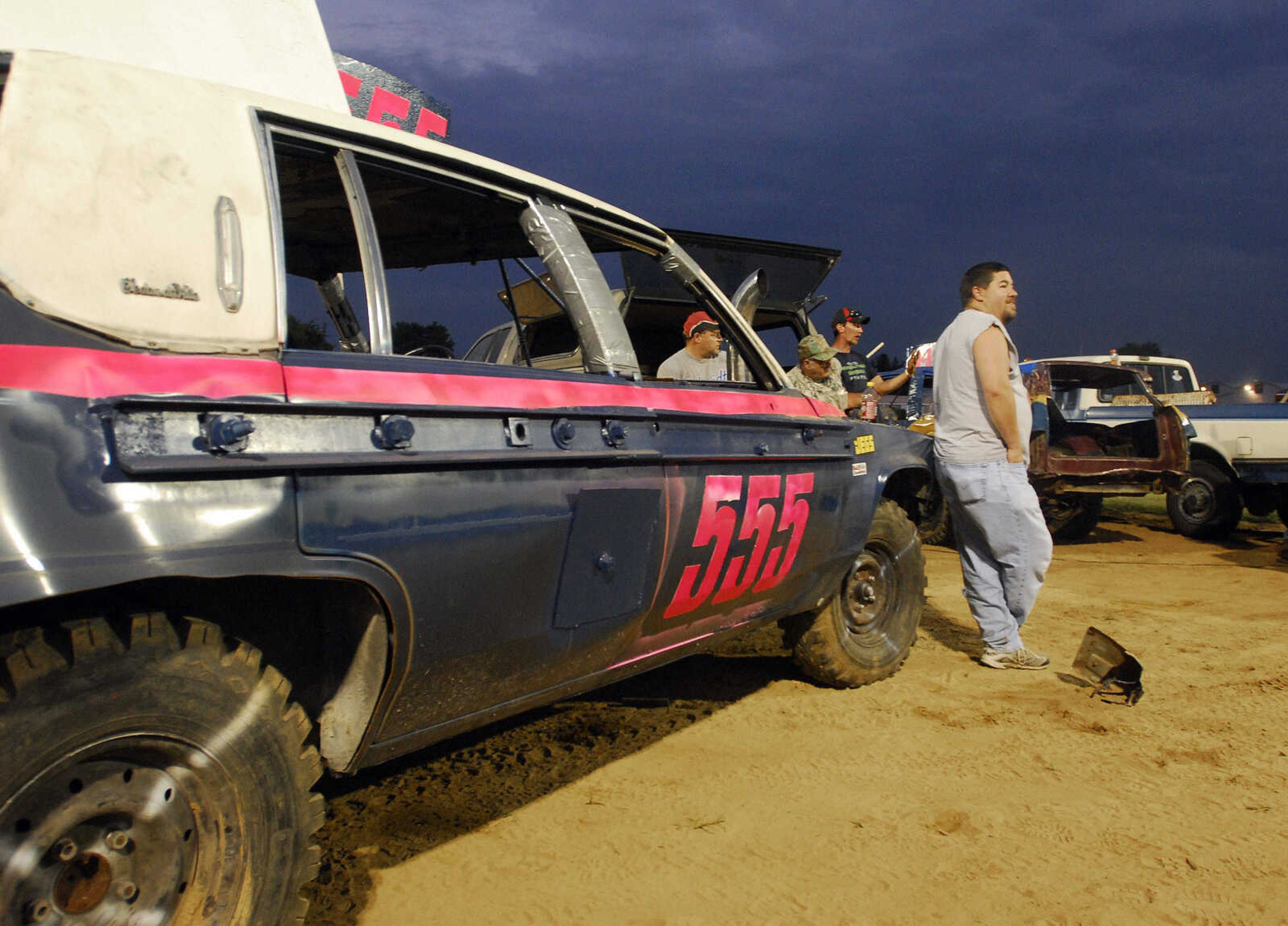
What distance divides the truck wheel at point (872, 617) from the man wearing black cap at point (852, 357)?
2066 mm

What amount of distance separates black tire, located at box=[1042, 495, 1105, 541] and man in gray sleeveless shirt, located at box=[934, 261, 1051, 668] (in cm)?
465

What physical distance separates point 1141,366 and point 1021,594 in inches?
303

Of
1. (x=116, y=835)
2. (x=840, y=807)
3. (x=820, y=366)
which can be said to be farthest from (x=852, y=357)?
(x=116, y=835)

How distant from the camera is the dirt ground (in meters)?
2.25

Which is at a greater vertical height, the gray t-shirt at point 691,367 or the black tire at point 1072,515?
the gray t-shirt at point 691,367

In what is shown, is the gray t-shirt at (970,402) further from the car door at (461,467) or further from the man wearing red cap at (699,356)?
the car door at (461,467)

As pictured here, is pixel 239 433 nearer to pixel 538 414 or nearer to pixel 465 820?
pixel 538 414

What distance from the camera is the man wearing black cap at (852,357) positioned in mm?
6215

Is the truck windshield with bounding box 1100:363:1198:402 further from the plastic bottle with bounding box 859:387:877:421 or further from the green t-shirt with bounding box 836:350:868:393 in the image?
the plastic bottle with bounding box 859:387:877:421

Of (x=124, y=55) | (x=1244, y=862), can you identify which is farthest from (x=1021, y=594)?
(x=124, y=55)

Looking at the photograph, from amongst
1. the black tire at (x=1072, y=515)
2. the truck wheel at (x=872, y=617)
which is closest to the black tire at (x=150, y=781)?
the truck wheel at (x=872, y=617)

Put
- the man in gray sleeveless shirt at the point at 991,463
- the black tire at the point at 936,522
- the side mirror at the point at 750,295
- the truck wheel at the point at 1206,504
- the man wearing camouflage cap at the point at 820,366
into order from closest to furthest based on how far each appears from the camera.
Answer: the side mirror at the point at 750,295
the man in gray sleeveless shirt at the point at 991,463
the man wearing camouflage cap at the point at 820,366
the black tire at the point at 936,522
the truck wheel at the point at 1206,504

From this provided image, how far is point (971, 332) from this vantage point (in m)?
4.18

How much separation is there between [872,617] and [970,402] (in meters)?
1.10
